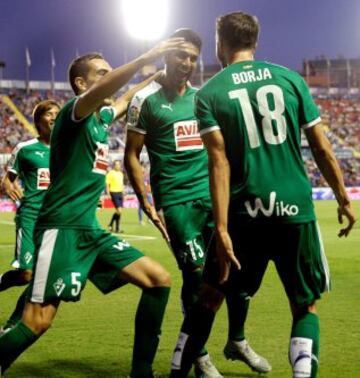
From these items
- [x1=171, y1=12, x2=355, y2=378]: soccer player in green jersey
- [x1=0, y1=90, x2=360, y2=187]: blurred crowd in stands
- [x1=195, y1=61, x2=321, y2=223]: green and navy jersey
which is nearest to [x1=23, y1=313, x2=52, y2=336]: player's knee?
[x1=171, y1=12, x2=355, y2=378]: soccer player in green jersey

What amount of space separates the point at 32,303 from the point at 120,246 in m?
0.73

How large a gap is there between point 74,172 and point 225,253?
127cm

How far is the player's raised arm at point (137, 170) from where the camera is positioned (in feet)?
22.5

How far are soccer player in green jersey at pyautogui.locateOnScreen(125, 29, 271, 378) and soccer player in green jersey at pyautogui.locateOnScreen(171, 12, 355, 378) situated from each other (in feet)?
5.56

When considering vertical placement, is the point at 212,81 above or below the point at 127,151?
above

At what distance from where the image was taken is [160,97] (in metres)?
6.97

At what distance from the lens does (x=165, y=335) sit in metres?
8.10

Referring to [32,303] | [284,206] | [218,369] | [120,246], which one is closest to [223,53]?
[284,206]

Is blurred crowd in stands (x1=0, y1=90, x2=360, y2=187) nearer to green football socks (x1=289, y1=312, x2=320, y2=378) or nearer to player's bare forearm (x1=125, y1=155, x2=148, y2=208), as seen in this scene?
player's bare forearm (x1=125, y1=155, x2=148, y2=208)

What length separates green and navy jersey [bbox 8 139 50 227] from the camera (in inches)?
356

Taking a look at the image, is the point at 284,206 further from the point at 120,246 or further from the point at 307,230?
the point at 120,246

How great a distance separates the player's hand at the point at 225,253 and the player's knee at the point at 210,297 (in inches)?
10.0

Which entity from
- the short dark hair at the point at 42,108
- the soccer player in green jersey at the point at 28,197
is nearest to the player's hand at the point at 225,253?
the short dark hair at the point at 42,108

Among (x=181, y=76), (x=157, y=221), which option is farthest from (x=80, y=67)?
(x=157, y=221)
